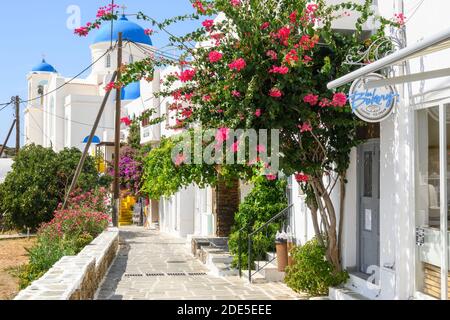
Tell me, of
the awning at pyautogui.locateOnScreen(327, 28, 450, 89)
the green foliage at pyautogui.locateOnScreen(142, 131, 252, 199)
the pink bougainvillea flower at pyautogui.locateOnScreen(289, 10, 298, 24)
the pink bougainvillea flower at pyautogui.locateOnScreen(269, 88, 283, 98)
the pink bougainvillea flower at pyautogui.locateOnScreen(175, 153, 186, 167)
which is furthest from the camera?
the pink bougainvillea flower at pyautogui.locateOnScreen(175, 153, 186, 167)

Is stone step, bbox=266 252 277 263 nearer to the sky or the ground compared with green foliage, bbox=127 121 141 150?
nearer to the ground

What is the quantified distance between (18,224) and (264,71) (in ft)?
67.9

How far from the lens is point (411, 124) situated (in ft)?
25.8

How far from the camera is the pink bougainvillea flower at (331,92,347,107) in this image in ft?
27.5

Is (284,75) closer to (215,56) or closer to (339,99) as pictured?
(339,99)

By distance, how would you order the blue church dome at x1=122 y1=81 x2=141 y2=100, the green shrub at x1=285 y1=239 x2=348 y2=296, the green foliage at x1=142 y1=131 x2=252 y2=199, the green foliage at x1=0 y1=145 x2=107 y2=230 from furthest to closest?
the blue church dome at x1=122 y1=81 x2=141 y2=100
the green foliage at x1=0 y1=145 x2=107 y2=230
the green foliage at x1=142 y1=131 x2=252 y2=199
the green shrub at x1=285 y1=239 x2=348 y2=296

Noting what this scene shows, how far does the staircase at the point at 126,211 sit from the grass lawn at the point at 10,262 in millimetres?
11023

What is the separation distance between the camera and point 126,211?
127 feet

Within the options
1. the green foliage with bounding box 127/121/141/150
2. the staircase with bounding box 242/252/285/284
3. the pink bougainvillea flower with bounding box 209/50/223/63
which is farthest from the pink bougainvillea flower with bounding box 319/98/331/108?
the green foliage with bounding box 127/121/141/150

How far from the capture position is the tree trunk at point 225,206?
20828 mm

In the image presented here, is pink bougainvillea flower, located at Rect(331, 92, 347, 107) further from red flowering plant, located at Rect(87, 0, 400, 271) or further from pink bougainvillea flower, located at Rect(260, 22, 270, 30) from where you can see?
pink bougainvillea flower, located at Rect(260, 22, 270, 30)

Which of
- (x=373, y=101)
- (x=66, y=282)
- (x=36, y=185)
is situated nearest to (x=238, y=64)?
(x=373, y=101)

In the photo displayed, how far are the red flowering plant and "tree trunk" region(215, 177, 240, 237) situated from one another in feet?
36.2
